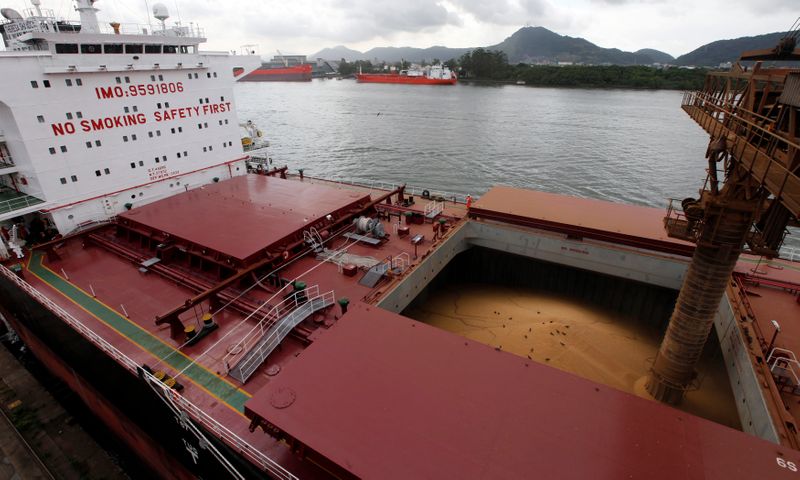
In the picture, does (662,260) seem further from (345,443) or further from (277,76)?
(277,76)

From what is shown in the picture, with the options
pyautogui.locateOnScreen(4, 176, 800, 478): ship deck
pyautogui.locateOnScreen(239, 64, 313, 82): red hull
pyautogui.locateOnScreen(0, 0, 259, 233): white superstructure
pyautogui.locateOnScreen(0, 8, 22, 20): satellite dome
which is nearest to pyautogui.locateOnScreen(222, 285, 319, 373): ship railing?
pyautogui.locateOnScreen(4, 176, 800, 478): ship deck

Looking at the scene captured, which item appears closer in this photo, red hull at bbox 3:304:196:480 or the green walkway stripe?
the green walkway stripe

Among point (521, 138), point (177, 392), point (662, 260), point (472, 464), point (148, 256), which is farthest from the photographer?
point (521, 138)

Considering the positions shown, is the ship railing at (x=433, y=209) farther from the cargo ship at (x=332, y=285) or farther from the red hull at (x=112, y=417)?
the red hull at (x=112, y=417)

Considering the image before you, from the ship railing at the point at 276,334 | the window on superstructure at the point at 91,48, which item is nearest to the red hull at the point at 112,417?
the ship railing at the point at 276,334

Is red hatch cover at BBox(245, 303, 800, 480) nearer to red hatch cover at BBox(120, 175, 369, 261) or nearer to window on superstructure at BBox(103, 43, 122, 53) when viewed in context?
red hatch cover at BBox(120, 175, 369, 261)

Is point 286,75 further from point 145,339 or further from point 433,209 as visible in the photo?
point 145,339

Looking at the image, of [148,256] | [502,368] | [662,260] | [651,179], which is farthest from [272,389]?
[651,179]
